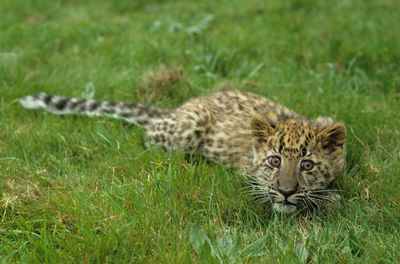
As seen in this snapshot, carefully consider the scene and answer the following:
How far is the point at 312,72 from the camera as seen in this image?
798 centimetres

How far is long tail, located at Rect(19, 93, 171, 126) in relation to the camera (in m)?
6.65

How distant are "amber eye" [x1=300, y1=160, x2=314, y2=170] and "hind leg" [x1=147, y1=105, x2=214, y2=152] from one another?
1.58m

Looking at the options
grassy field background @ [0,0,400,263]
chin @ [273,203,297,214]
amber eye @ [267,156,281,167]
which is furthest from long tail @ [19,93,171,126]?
chin @ [273,203,297,214]

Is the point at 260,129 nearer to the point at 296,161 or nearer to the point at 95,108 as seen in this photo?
the point at 296,161

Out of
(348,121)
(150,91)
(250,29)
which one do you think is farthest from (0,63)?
(348,121)

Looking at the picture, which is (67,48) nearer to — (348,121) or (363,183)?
(348,121)

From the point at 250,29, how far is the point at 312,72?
2352 mm

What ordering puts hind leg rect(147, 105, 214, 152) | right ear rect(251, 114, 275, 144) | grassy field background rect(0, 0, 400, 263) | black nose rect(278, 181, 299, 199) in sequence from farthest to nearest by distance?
hind leg rect(147, 105, 214, 152) < right ear rect(251, 114, 275, 144) < black nose rect(278, 181, 299, 199) < grassy field background rect(0, 0, 400, 263)

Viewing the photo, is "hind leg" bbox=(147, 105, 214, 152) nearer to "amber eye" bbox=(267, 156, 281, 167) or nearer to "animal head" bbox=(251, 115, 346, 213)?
"animal head" bbox=(251, 115, 346, 213)

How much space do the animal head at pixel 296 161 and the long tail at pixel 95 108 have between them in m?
1.96

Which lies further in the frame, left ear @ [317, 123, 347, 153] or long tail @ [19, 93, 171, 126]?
long tail @ [19, 93, 171, 126]

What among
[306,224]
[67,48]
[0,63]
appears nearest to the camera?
[306,224]

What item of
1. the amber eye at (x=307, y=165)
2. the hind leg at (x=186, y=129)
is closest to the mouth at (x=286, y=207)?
the amber eye at (x=307, y=165)

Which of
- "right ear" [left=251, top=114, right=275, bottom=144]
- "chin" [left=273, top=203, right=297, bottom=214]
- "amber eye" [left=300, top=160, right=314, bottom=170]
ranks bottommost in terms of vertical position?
"chin" [left=273, top=203, right=297, bottom=214]
